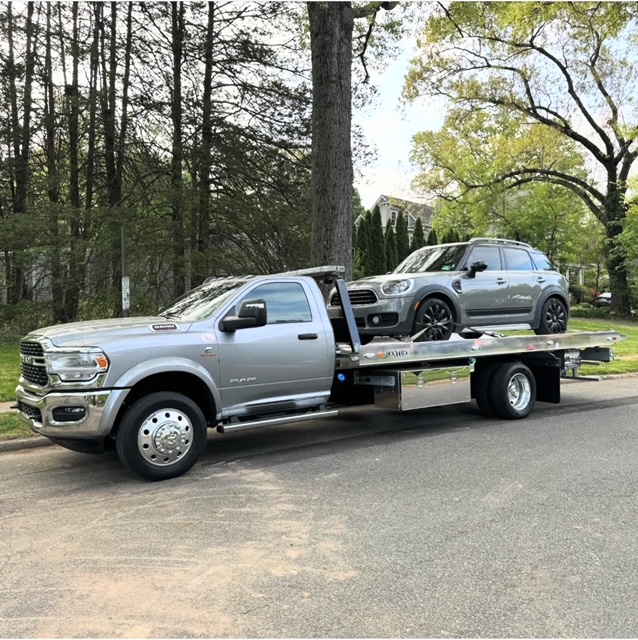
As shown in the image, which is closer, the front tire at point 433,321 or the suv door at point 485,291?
the front tire at point 433,321

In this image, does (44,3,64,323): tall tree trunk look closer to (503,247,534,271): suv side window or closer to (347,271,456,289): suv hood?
(347,271,456,289): suv hood

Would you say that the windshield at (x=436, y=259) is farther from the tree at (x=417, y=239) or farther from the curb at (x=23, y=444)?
the tree at (x=417, y=239)

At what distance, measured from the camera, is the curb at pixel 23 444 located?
282 inches

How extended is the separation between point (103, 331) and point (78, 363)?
413 mm

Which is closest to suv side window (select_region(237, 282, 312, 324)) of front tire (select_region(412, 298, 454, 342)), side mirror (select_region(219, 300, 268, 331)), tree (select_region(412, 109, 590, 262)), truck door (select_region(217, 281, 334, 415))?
truck door (select_region(217, 281, 334, 415))

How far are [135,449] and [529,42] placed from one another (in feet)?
94.6

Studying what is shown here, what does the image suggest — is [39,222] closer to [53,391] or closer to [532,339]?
[53,391]

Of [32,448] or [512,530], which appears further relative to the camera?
[32,448]

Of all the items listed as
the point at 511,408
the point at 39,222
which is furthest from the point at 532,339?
the point at 39,222

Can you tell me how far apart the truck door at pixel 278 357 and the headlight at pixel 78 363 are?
120cm

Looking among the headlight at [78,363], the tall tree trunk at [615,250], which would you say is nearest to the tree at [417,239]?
the tall tree trunk at [615,250]

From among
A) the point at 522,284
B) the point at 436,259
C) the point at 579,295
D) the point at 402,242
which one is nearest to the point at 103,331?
the point at 436,259

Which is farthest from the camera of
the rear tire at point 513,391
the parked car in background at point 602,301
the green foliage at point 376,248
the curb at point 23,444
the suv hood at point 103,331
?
the parked car in background at point 602,301

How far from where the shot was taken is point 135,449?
18.4 ft
